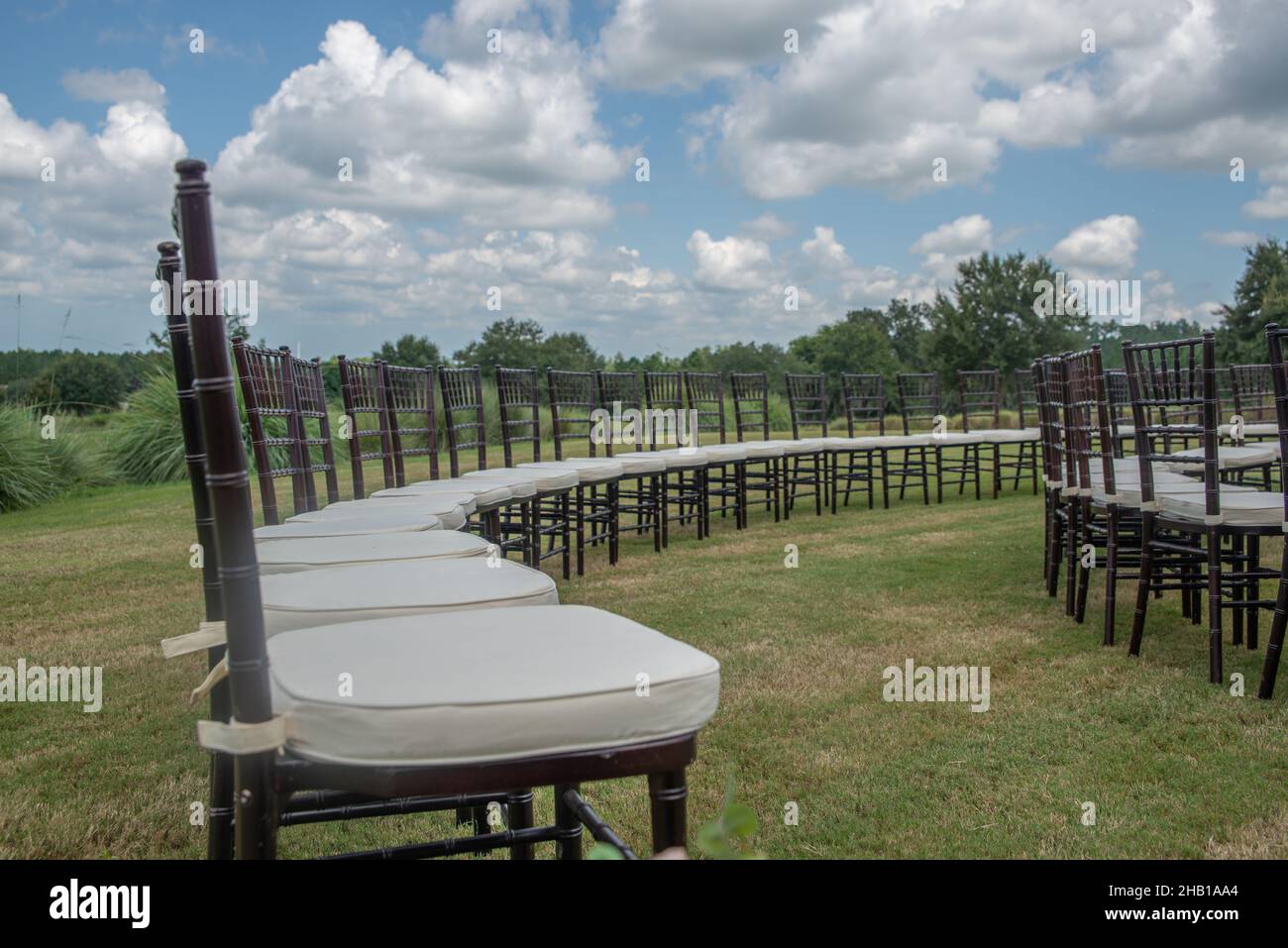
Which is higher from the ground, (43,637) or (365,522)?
(365,522)

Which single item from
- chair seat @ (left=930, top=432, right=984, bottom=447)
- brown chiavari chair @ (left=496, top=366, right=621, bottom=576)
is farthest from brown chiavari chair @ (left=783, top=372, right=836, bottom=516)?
brown chiavari chair @ (left=496, top=366, right=621, bottom=576)

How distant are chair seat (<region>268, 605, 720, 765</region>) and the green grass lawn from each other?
3.45ft

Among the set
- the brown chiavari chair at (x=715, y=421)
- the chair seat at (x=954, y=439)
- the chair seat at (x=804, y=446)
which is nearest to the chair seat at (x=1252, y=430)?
the chair seat at (x=954, y=439)

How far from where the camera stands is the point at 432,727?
96 centimetres

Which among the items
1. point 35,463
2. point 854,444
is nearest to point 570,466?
point 854,444

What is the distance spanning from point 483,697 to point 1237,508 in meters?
2.77

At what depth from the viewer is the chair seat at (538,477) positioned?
4508 mm

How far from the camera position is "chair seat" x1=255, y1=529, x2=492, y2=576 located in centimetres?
199

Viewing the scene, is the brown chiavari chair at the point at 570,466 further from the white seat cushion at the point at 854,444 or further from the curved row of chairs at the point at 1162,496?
the white seat cushion at the point at 854,444

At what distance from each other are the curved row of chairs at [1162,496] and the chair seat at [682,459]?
2.30 meters

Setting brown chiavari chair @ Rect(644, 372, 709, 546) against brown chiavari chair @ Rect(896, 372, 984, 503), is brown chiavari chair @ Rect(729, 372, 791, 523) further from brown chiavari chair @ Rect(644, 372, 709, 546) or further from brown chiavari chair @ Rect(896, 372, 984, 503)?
brown chiavari chair @ Rect(896, 372, 984, 503)
